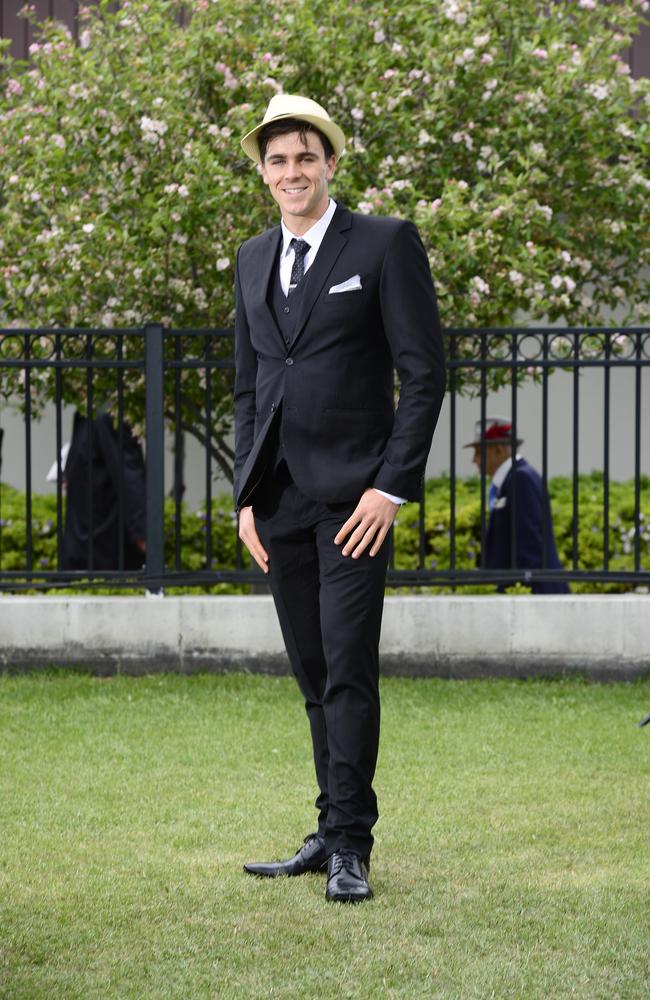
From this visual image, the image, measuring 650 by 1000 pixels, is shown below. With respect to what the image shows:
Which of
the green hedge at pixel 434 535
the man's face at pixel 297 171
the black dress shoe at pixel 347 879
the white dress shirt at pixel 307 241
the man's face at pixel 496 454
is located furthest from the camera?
the green hedge at pixel 434 535

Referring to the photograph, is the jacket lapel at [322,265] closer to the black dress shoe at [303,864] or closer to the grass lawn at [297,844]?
the black dress shoe at [303,864]

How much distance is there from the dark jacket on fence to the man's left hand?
6444mm

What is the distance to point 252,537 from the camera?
4832 mm

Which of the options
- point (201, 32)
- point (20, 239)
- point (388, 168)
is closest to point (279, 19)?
point (201, 32)

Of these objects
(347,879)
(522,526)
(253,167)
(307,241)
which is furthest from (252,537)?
(253,167)

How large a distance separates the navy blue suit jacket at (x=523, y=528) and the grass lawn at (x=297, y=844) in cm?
112

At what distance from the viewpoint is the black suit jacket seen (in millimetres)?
4445

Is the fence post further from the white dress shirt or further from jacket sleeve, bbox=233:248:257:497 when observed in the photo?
the white dress shirt

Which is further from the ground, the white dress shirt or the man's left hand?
the white dress shirt

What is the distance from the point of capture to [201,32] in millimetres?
9516

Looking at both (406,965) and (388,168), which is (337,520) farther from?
(388,168)

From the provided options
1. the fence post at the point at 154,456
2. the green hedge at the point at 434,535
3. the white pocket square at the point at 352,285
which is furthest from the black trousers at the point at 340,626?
the green hedge at the point at 434,535

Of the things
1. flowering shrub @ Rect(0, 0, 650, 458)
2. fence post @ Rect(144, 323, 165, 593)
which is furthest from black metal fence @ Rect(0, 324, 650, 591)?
flowering shrub @ Rect(0, 0, 650, 458)

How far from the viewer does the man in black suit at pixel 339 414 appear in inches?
176
